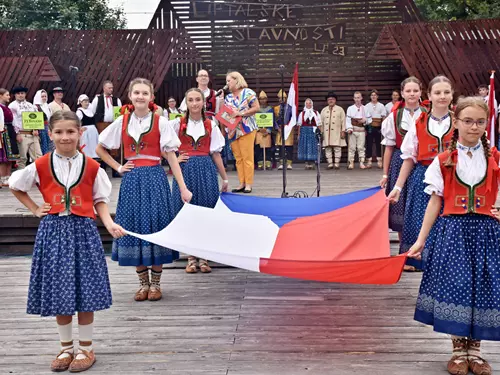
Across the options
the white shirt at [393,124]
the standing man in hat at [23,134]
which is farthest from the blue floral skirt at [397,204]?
the standing man in hat at [23,134]

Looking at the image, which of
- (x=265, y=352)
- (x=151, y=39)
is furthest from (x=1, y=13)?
(x=265, y=352)

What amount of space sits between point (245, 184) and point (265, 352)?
4804 millimetres

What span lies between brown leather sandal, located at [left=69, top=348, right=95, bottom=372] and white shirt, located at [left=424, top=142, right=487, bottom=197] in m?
1.80

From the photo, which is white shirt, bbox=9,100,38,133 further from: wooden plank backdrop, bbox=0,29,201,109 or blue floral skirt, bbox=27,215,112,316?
blue floral skirt, bbox=27,215,112,316

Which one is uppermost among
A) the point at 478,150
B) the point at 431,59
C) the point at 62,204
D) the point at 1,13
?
the point at 1,13

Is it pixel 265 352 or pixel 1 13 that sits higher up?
pixel 1 13

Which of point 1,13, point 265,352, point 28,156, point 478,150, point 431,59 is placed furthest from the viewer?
point 1,13

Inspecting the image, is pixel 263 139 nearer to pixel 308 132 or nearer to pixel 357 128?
pixel 308 132

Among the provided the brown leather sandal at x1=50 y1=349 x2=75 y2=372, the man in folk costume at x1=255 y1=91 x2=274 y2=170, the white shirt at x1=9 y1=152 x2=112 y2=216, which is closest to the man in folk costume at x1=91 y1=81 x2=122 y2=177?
the man in folk costume at x1=255 y1=91 x2=274 y2=170

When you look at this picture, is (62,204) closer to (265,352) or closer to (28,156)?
(265,352)

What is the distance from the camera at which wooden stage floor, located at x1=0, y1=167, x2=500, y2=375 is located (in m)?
3.07

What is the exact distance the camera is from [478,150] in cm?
296

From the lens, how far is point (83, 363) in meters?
3.04

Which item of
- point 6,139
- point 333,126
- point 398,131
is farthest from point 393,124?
point 333,126
